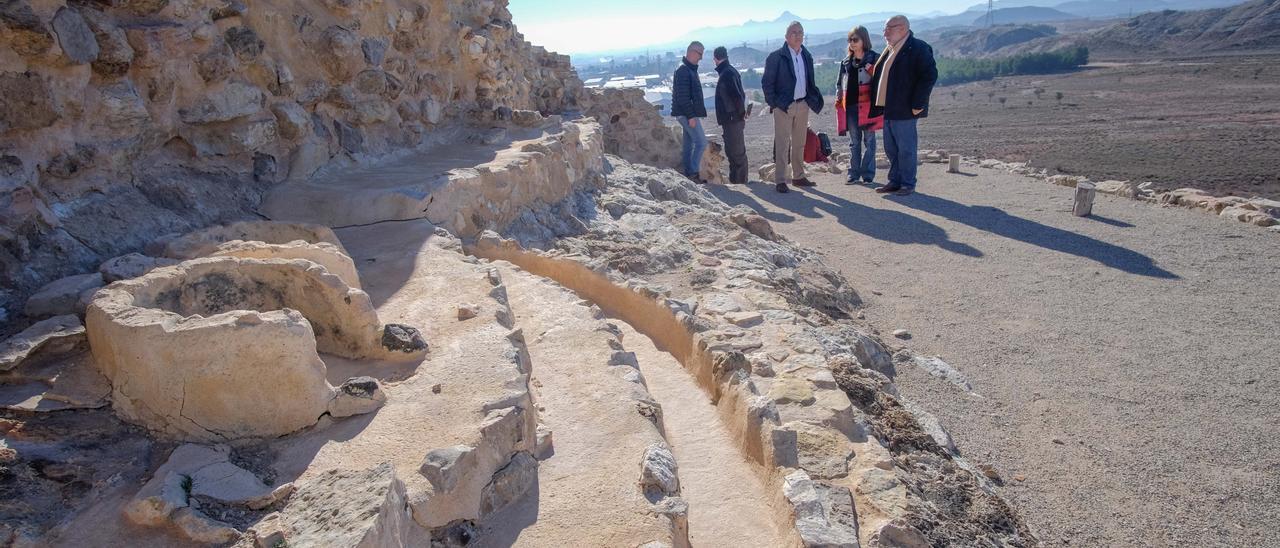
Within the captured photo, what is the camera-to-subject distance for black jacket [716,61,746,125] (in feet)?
30.7

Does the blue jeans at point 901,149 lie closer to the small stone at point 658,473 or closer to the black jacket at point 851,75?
the black jacket at point 851,75

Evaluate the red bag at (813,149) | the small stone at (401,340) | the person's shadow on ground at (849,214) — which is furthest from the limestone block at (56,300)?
the red bag at (813,149)

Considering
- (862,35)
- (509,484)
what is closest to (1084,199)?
→ (862,35)

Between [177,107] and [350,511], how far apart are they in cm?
324

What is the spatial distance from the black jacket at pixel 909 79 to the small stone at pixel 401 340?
664 cm

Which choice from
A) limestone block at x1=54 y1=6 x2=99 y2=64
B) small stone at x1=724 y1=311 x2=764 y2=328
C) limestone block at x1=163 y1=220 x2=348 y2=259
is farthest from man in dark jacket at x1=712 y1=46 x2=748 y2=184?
limestone block at x1=54 y1=6 x2=99 y2=64

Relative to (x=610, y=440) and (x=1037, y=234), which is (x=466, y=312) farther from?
(x=1037, y=234)

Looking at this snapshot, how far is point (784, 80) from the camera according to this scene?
8.66m

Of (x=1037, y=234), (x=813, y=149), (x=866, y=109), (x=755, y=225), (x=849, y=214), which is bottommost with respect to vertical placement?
(x=1037, y=234)

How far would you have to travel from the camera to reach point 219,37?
14.8 ft

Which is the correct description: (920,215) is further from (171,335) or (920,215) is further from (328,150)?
(171,335)

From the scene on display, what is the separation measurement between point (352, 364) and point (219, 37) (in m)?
2.59

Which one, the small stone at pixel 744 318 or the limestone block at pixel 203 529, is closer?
the limestone block at pixel 203 529

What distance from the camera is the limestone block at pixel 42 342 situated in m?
2.52
